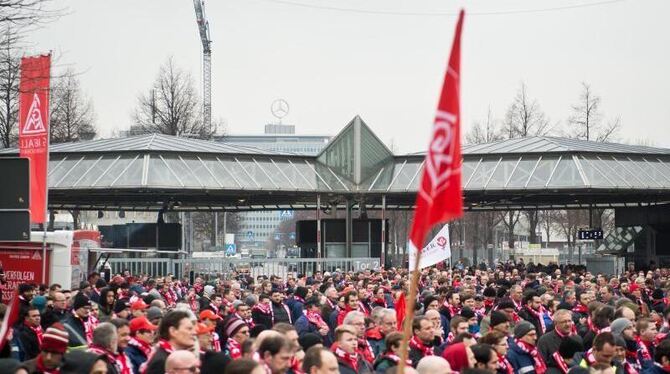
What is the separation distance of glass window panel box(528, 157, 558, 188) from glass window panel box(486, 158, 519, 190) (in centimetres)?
95

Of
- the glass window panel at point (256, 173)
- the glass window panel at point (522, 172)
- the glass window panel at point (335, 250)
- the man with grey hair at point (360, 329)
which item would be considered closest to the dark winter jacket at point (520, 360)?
the man with grey hair at point (360, 329)

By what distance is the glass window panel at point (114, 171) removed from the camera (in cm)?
4100

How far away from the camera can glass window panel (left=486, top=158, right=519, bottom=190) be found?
4259cm

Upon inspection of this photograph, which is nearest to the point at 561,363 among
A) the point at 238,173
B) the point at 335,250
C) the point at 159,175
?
the point at 159,175

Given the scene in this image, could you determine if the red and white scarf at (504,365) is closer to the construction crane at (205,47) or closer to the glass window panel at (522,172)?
the glass window panel at (522,172)

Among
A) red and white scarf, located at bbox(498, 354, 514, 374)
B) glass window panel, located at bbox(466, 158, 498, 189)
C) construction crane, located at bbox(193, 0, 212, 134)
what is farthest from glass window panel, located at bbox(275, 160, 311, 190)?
construction crane, located at bbox(193, 0, 212, 134)

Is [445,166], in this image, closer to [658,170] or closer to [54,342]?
[54,342]

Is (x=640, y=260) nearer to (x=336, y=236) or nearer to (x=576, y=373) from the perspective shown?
(x=336, y=236)

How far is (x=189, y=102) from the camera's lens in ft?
223

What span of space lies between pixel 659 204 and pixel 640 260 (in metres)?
2.58

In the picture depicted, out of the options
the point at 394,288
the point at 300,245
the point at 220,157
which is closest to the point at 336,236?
the point at 300,245

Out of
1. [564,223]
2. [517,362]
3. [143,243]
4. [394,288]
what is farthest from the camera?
[564,223]

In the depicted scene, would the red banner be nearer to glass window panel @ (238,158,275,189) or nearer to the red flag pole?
the red flag pole

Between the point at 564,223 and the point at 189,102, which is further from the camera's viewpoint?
the point at 564,223
